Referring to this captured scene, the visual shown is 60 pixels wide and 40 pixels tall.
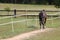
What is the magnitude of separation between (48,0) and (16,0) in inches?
472

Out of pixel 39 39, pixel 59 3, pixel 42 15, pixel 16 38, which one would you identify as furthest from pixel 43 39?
pixel 59 3

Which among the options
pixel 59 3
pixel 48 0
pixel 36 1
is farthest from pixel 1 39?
pixel 36 1

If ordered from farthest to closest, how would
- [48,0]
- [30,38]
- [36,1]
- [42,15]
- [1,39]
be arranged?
[36,1] < [48,0] < [42,15] < [30,38] < [1,39]

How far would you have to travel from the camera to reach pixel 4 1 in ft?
250

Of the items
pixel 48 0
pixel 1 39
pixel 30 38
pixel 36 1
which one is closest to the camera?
pixel 1 39

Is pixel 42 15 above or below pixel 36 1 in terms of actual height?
above

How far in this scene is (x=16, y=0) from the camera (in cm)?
7994

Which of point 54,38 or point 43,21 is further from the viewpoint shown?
point 43,21

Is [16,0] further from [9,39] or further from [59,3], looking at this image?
[9,39]

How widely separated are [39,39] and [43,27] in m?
4.67

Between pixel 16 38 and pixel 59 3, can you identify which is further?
pixel 59 3

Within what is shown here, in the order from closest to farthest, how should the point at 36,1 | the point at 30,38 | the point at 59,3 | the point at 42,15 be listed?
the point at 30,38 < the point at 42,15 < the point at 59,3 < the point at 36,1

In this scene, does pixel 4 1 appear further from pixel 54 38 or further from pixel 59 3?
pixel 54 38

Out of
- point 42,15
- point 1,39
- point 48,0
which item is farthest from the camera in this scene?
point 48,0
